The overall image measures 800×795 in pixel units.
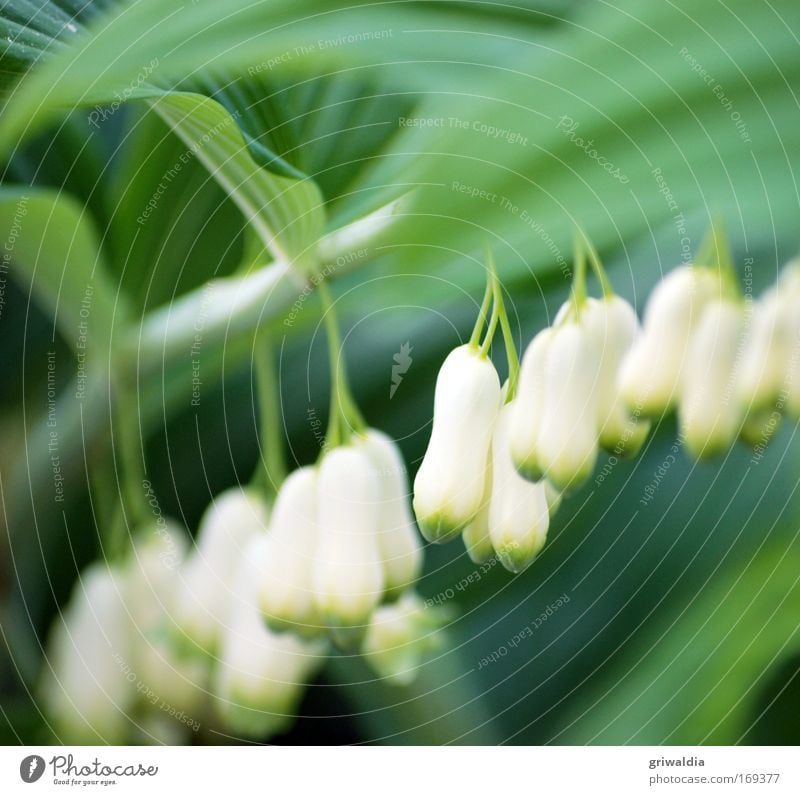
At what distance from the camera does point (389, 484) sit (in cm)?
58

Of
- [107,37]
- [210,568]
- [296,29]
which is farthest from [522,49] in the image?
[210,568]

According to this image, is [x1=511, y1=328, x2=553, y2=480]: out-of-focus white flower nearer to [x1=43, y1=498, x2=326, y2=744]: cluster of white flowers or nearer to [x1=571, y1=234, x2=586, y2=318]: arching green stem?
[x1=571, y1=234, x2=586, y2=318]: arching green stem

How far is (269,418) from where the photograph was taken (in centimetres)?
61

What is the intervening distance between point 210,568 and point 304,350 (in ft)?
0.51

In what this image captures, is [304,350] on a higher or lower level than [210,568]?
higher

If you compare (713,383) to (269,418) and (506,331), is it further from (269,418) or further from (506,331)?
(269,418)

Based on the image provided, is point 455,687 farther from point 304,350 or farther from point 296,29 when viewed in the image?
point 296,29

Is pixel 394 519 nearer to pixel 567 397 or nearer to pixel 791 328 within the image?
pixel 567 397

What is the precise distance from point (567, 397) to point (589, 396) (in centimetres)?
2

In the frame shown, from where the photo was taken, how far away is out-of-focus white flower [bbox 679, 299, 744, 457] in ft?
1.88

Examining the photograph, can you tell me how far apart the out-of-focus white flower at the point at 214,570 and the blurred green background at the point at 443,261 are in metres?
0.02

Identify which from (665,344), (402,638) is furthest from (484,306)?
(402,638)

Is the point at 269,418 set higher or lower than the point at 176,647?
higher

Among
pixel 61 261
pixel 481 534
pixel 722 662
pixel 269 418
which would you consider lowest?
pixel 722 662
